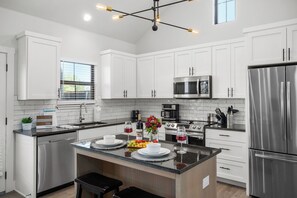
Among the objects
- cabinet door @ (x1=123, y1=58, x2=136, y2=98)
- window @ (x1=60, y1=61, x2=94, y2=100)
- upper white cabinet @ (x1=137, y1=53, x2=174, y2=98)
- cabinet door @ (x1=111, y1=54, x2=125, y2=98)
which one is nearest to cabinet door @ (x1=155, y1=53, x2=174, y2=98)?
upper white cabinet @ (x1=137, y1=53, x2=174, y2=98)

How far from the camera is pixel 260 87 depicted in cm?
330

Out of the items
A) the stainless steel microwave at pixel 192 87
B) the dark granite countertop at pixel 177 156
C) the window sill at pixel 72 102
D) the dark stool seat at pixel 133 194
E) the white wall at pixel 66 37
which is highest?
the white wall at pixel 66 37

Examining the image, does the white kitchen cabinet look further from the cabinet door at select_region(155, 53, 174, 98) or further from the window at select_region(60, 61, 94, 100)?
the cabinet door at select_region(155, 53, 174, 98)

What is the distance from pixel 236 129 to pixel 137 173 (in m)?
2.04

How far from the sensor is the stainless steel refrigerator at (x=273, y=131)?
3049mm

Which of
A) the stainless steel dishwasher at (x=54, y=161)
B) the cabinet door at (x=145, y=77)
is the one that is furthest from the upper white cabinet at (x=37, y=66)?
the cabinet door at (x=145, y=77)

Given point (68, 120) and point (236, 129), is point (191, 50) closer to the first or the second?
point (236, 129)

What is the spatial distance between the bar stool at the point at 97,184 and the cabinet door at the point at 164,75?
9.35 ft

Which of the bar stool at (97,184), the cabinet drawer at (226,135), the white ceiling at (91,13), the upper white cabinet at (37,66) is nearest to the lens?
the bar stool at (97,184)

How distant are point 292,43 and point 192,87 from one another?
186 centimetres

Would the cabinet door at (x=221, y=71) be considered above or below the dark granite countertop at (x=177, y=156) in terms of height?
above

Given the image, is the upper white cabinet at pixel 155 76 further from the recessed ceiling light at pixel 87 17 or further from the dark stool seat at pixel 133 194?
the dark stool seat at pixel 133 194

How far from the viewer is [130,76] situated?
215 inches

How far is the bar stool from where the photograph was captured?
7.39ft
